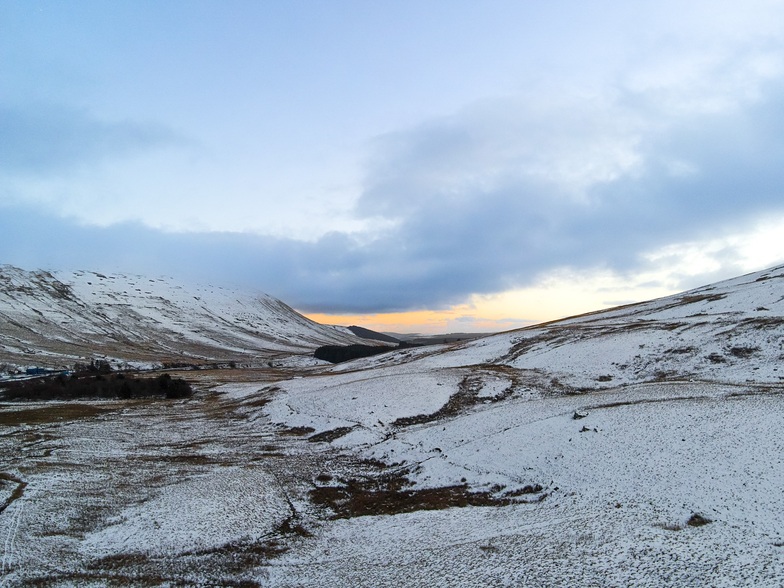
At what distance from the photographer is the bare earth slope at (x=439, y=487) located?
55.0 ft

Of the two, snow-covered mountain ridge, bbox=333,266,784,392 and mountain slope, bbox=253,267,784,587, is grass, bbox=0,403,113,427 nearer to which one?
mountain slope, bbox=253,267,784,587

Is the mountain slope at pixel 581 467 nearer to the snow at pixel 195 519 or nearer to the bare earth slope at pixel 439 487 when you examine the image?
the bare earth slope at pixel 439 487

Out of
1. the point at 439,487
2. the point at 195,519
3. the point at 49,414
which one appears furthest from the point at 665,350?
the point at 49,414

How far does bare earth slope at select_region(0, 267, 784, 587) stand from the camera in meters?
16.8

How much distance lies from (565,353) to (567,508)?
43015 millimetres

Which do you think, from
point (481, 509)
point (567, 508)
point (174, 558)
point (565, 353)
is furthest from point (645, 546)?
point (565, 353)

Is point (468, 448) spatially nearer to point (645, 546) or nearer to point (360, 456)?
point (360, 456)

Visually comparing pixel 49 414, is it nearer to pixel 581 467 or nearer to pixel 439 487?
pixel 439 487

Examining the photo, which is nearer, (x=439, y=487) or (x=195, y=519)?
(x=195, y=519)

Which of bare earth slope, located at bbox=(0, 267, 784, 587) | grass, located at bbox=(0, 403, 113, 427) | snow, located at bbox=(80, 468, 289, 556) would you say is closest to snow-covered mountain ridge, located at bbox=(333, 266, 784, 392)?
bare earth slope, located at bbox=(0, 267, 784, 587)

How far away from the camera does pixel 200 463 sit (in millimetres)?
33250

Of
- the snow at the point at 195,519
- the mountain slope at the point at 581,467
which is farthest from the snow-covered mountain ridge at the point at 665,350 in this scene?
the snow at the point at 195,519

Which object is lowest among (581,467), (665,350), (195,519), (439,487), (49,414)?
(439,487)

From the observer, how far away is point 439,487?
86.1ft
